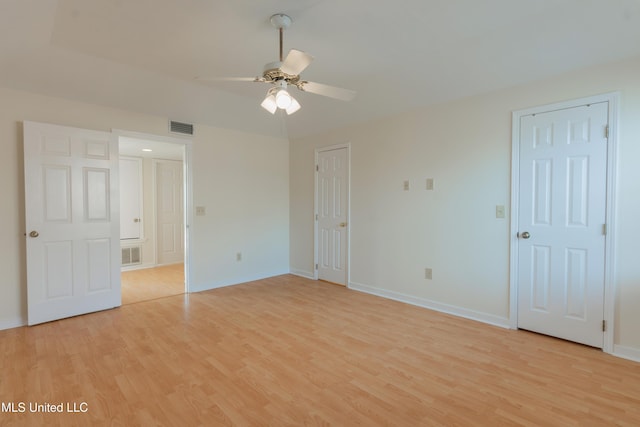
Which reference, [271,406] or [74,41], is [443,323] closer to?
[271,406]

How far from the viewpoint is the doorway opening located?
19.0ft

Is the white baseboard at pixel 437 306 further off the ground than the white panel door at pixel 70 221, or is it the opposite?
the white panel door at pixel 70 221

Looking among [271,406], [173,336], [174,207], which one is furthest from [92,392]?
[174,207]

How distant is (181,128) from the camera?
4.30m

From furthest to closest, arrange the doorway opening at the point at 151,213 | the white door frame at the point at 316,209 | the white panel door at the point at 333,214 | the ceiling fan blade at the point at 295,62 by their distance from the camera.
Answer: the doorway opening at the point at 151,213
the white panel door at the point at 333,214
the white door frame at the point at 316,209
the ceiling fan blade at the point at 295,62

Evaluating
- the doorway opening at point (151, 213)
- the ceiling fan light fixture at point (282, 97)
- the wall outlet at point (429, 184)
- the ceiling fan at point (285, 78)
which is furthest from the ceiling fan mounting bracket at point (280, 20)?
the doorway opening at point (151, 213)

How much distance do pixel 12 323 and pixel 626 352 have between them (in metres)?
5.71

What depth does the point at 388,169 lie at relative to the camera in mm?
4188

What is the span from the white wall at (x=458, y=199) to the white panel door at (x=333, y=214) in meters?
0.18

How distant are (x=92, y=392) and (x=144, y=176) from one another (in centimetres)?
499

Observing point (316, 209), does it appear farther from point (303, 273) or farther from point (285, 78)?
point (285, 78)

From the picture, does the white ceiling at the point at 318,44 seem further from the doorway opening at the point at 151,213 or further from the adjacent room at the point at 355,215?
the doorway opening at the point at 151,213

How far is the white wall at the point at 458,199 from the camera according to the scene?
258cm

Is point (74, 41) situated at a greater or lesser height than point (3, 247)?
greater
